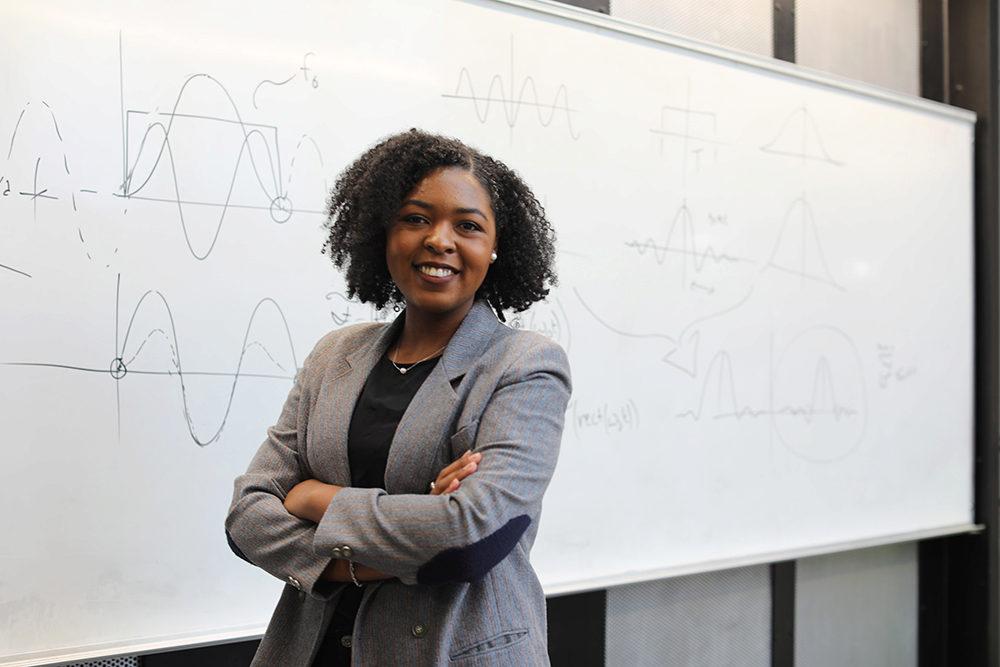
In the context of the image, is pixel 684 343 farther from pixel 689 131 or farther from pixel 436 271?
pixel 436 271

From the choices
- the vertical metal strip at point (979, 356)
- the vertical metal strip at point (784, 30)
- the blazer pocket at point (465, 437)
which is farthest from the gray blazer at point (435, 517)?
the vertical metal strip at point (979, 356)

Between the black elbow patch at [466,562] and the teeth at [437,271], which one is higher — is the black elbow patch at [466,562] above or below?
below

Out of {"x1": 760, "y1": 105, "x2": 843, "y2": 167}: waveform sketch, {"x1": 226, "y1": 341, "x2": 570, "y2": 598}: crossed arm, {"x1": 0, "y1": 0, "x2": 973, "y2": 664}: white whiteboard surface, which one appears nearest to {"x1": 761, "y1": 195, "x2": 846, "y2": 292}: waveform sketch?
{"x1": 0, "y1": 0, "x2": 973, "y2": 664}: white whiteboard surface

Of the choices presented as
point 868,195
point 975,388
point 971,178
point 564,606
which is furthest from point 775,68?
point 564,606

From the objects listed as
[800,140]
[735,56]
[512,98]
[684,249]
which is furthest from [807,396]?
[512,98]

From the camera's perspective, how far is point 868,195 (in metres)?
2.72

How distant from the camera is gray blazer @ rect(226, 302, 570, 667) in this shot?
1118 mm

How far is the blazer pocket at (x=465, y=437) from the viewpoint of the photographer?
1.20 m

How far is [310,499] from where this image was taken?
1214 mm

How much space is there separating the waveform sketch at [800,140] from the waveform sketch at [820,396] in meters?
0.48

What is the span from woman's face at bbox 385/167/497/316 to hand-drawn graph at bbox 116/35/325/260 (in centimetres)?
60

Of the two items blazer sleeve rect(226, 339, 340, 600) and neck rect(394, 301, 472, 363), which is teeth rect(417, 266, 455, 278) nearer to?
neck rect(394, 301, 472, 363)

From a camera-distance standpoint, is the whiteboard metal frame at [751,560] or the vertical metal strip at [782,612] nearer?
the whiteboard metal frame at [751,560]

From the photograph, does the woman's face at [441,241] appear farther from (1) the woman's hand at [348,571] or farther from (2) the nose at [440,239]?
(1) the woman's hand at [348,571]
